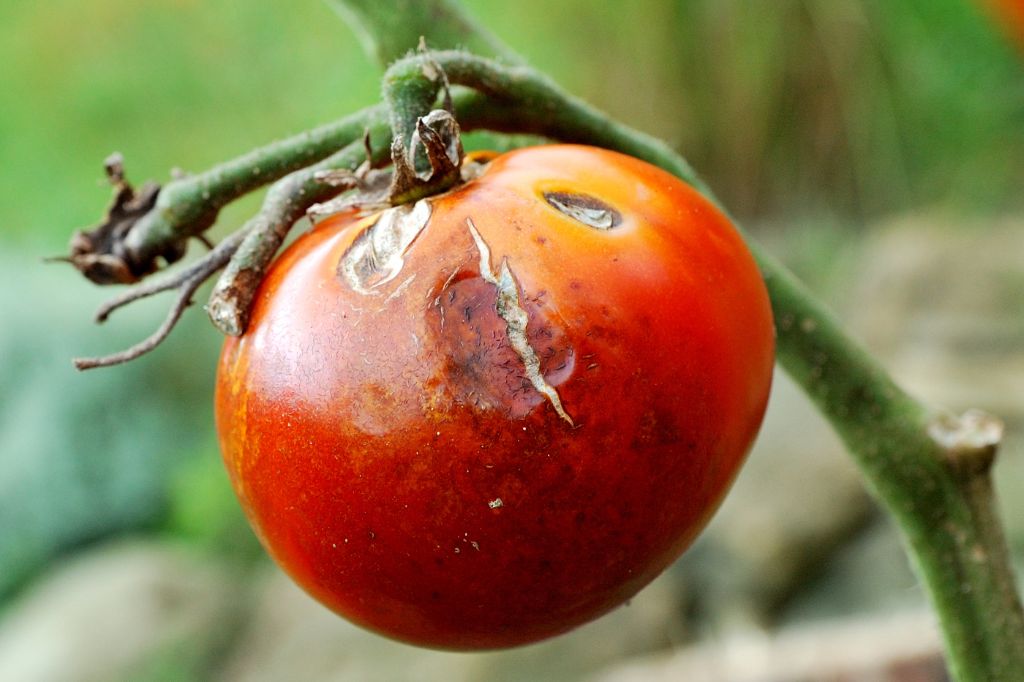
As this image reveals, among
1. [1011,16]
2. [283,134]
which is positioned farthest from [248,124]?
[1011,16]

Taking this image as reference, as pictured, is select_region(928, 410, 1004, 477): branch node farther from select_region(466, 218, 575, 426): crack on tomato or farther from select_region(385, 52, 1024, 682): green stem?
select_region(466, 218, 575, 426): crack on tomato

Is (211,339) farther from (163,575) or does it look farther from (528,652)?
(528,652)

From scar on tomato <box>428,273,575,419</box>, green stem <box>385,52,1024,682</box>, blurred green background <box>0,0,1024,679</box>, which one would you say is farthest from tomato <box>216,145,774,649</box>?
blurred green background <box>0,0,1024,679</box>

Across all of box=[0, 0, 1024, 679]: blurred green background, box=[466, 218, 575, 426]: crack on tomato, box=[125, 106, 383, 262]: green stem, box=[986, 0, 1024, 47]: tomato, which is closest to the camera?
box=[466, 218, 575, 426]: crack on tomato

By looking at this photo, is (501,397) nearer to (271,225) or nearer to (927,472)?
(271,225)

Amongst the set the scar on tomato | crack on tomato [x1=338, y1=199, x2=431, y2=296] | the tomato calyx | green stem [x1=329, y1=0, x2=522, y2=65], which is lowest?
the scar on tomato

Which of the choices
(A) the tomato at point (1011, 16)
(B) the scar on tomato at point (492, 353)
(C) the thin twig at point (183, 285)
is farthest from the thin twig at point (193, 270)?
(A) the tomato at point (1011, 16)
